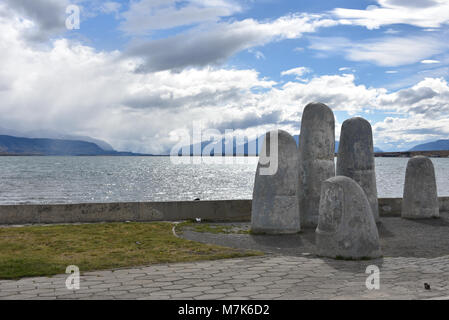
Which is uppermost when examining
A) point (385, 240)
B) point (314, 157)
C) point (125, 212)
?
point (314, 157)

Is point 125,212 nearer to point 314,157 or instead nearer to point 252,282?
point 314,157

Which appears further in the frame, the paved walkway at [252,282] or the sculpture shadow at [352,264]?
the sculpture shadow at [352,264]

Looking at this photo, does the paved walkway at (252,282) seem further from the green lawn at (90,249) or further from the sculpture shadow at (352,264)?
the green lawn at (90,249)

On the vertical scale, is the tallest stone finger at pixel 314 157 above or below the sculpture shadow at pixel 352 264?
above

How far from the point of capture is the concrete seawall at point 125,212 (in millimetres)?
14297

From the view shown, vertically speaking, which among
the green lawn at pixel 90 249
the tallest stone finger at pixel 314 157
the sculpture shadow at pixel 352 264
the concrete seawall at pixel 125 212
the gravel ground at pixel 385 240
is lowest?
the gravel ground at pixel 385 240

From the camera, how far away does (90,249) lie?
9.93m

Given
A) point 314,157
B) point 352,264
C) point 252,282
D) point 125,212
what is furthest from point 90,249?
point 314,157

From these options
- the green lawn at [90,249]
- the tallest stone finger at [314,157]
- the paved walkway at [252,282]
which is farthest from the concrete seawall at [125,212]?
the paved walkway at [252,282]

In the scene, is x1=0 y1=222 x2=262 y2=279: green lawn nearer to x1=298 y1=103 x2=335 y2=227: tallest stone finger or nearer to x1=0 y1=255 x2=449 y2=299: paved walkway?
x1=0 y1=255 x2=449 y2=299: paved walkway

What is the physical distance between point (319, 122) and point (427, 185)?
17.1ft

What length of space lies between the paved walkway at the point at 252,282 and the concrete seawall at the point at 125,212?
6.82 meters

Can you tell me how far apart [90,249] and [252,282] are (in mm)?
4294
